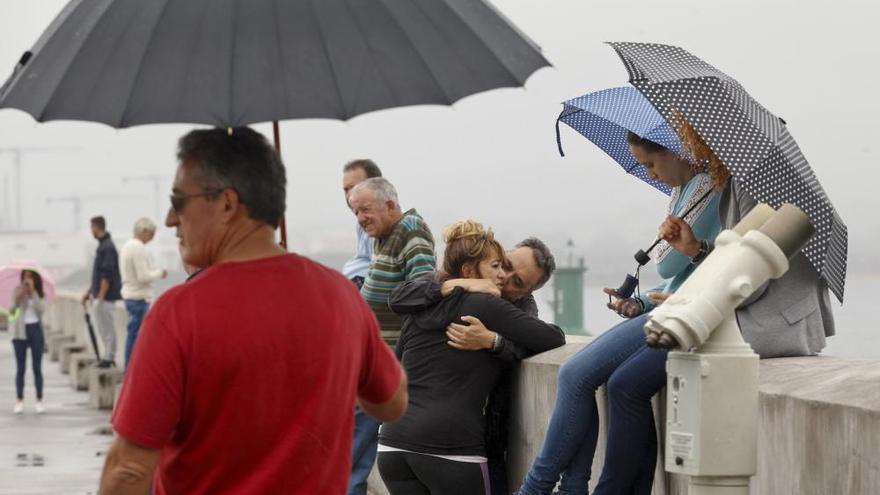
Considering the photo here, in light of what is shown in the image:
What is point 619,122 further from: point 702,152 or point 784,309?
point 784,309

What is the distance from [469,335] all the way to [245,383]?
332 centimetres

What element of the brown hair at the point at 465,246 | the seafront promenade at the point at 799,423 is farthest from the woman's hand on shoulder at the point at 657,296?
the brown hair at the point at 465,246

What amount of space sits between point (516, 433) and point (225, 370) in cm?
397

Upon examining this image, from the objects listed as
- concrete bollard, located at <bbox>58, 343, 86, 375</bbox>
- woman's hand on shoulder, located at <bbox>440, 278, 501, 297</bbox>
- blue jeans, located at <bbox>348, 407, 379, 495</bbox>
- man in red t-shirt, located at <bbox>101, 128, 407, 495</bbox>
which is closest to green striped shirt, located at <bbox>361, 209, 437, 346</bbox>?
blue jeans, located at <bbox>348, 407, 379, 495</bbox>

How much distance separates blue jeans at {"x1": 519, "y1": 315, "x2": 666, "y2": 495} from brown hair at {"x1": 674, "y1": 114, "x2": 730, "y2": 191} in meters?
0.53

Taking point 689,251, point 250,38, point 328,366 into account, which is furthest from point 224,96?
point 689,251

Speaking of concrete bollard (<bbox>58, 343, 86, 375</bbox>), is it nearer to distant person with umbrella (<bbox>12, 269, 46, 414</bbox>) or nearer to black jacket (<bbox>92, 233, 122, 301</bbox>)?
black jacket (<bbox>92, 233, 122, 301</bbox>)

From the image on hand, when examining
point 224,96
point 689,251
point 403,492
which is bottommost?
point 403,492

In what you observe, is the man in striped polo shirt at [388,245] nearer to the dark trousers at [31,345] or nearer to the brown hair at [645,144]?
the brown hair at [645,144]

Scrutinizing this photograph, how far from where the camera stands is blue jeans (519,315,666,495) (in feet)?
18.6

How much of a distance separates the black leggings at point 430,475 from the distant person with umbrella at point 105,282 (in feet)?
49.9

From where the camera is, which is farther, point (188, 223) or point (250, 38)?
point (250, 38)

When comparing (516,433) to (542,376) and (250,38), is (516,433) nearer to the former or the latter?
(542,376)

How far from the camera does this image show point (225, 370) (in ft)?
11.1
